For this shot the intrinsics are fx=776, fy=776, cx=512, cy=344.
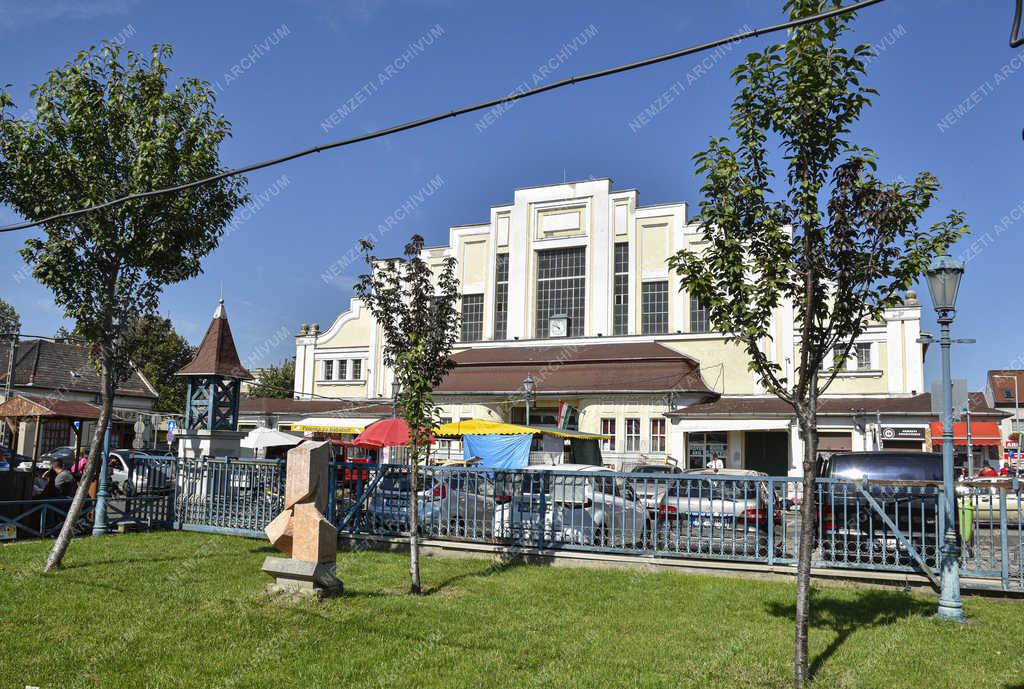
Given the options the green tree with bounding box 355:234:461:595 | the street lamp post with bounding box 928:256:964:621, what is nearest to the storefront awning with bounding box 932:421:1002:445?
the street lamp post with bounding box 928:256:964:621

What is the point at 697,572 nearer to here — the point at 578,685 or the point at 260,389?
the point at 578,685

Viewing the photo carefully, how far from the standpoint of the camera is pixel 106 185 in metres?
11.8

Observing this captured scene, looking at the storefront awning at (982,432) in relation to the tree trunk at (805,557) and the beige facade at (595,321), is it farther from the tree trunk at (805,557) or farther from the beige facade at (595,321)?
the tree trunk at (805,557)

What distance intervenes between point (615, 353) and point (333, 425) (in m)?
14.0

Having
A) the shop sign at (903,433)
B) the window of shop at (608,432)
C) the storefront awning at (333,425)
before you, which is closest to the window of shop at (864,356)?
the shop sign at (903,433)

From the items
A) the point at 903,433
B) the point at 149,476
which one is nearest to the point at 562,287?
the point at 903,433

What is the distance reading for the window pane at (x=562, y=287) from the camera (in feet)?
135

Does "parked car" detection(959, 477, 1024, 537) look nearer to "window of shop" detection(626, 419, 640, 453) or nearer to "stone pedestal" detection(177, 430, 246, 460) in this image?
"stone pedestal" detection(177, 430, 246, 460)

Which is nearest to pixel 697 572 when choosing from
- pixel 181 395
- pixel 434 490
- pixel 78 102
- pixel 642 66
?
pixel 434 490

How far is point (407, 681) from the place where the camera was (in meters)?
6.59

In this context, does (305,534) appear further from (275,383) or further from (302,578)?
(275,383)

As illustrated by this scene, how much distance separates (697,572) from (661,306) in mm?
28367

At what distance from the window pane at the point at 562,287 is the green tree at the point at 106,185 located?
29942 millimetres

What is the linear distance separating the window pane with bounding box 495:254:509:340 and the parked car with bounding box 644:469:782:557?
30492mm
